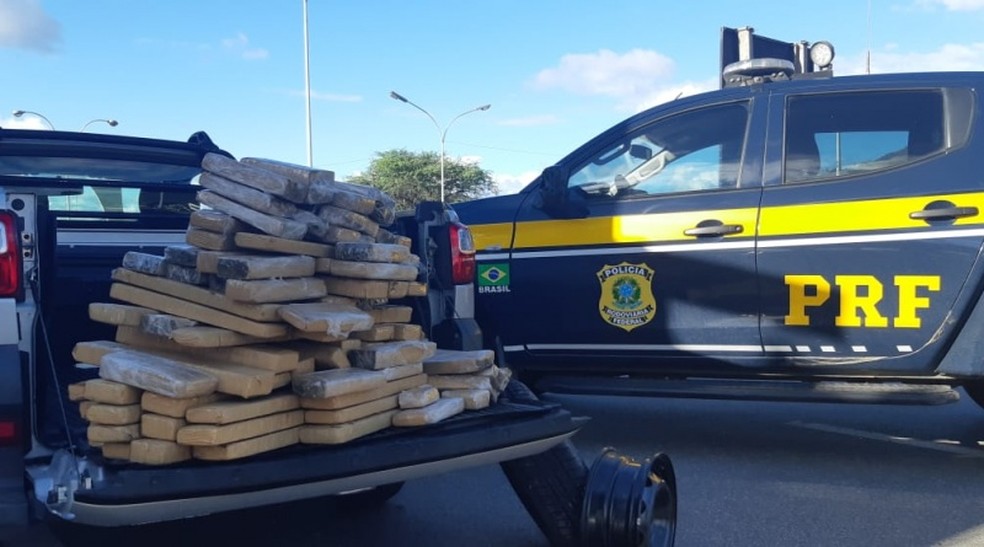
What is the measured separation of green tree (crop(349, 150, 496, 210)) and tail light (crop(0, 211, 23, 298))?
4009 centimetres

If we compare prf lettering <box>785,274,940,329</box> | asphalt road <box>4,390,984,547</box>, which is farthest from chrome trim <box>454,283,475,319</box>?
prf lettering <box>785,274,940,329</box>

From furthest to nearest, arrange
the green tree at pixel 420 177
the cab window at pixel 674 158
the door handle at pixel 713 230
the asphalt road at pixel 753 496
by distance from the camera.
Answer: the green tree at pixel 420 177
the cab window at pixel 674 158
the door handle at pixel 713 230
the asphalt road at pixel 753 496

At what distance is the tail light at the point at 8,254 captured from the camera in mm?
2867

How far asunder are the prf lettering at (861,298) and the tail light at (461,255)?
1692 mm

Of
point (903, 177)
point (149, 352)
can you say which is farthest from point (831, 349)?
point (149, 352)

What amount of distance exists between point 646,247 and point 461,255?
1.24 meters

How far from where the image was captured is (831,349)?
189 inches

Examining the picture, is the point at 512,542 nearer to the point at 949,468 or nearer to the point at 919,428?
the point at 949,468

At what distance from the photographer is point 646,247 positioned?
5156 millimetres

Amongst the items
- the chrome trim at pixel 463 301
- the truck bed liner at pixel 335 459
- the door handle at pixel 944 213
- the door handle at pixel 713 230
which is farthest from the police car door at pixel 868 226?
the truck bed liner at pixel 335 459

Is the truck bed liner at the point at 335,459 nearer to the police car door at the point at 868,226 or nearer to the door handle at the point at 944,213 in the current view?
the police car door at the point at 868,226

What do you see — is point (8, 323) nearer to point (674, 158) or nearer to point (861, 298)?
point (674, 158)

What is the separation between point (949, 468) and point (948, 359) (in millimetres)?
736

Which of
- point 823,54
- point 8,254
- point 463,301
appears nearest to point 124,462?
point 8,254
